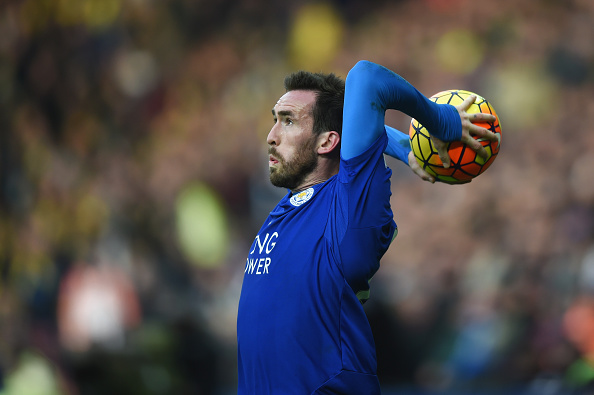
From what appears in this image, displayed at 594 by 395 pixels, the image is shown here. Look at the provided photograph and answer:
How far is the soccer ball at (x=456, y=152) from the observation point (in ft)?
8.39

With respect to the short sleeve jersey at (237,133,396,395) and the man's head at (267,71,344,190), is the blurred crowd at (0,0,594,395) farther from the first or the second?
the short sleeve jersey at (237,133,396,395)

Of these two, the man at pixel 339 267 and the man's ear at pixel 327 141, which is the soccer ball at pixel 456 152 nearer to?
the man at pixel 339 267

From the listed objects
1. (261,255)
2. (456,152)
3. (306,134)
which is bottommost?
(261,255)

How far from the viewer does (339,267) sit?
2.32 meters

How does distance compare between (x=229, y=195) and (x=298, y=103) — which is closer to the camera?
(x=298, y=103)

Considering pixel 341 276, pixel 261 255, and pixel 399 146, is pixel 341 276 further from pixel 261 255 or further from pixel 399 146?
pixel 399 146

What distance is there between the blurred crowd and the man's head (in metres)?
4.16

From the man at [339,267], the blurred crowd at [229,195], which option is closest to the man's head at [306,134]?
the man at [339,267]

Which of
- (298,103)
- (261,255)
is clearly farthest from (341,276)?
(298,103)

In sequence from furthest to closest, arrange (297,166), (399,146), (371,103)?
(399,146) → (297,166) → (371,103)

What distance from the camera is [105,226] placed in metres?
8.36

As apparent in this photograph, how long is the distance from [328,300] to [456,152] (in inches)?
30.2

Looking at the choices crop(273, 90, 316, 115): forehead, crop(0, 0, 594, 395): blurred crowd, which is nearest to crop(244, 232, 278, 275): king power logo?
crop(273, 90, 316, 115): forehead

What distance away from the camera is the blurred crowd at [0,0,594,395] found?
6305 millimetres
